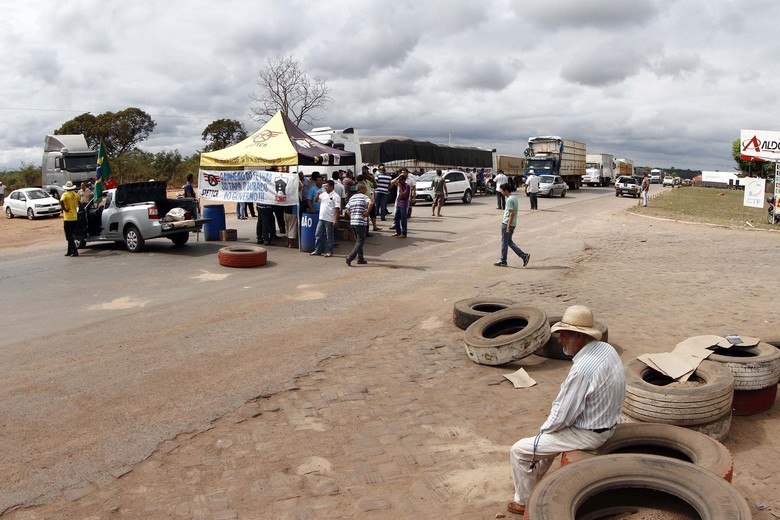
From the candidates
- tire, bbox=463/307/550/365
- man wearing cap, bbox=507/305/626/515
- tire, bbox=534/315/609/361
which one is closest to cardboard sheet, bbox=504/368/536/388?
tire, bbox=463/307/550/365

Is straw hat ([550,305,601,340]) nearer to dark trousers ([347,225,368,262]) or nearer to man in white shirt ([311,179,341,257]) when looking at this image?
dark trousers ([347,225,368,262])

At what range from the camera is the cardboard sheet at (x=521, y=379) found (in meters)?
6.23

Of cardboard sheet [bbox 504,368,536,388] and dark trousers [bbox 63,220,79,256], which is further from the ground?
dark trousers [bbox 63,220,79,256]

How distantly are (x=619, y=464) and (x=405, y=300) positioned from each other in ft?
21.1

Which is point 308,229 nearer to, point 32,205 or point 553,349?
point 553,349

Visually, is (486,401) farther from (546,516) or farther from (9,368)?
→ (9,368)

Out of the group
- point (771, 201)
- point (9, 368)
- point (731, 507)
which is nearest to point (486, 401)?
point (731, 507)

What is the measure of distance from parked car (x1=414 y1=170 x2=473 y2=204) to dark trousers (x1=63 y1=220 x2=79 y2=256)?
17.3 meters

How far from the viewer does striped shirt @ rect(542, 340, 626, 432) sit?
146 inches

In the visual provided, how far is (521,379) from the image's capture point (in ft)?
20.9

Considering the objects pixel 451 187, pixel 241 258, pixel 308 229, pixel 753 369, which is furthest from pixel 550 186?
pixel 753 369

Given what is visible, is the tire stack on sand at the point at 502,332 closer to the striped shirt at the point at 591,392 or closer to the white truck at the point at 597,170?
the striped shirt at the point at 591,392

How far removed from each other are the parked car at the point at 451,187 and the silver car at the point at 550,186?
8381 millimetres

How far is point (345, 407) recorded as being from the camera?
5617mm
